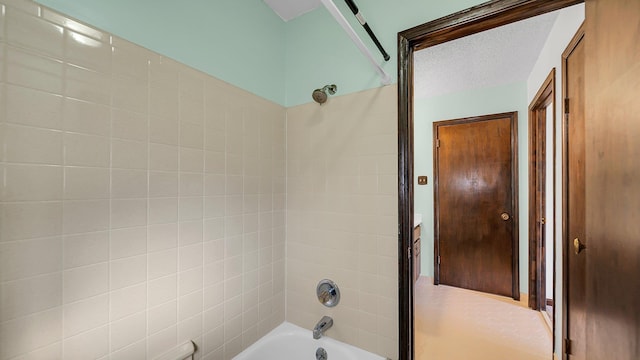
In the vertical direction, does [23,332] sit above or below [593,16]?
below

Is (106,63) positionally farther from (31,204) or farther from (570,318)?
(570,318)

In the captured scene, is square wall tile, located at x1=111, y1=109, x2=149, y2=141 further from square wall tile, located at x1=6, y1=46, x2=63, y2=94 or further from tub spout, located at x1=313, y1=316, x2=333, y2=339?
tub spout, located at x1=313, y1=316, x2=333, y2=339

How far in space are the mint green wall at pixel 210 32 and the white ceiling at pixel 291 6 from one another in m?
0.04

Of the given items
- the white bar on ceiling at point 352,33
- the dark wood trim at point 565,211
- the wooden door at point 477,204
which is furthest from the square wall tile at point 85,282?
the wooden door at point 477,204

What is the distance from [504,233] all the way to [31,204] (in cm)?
358

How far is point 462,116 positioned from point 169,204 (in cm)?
314

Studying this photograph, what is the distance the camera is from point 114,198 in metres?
0.82

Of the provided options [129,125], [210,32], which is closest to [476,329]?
[129,125]

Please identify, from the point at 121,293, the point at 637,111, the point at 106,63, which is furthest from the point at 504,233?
the point at 106,63

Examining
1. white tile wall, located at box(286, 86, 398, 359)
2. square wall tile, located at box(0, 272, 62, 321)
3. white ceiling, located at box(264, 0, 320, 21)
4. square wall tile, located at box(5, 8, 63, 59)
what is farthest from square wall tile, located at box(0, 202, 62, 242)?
white ceiling, located at box(264, 0, 320, 21)

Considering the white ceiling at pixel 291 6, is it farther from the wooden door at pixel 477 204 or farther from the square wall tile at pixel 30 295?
the wooden door at pixel 477 204

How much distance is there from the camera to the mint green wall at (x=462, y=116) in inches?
99.5

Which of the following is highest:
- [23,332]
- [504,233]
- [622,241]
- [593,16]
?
[593,16]

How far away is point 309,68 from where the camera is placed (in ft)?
4.90
